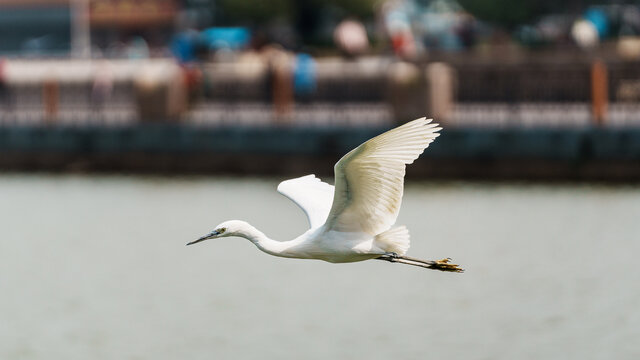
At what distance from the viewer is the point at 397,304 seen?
23797 millimetres

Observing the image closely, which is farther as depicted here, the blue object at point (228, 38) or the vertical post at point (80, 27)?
the vertical post at point (80, 27)

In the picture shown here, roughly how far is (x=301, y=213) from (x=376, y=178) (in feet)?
58.7

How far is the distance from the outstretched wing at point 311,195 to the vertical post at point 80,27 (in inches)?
2643

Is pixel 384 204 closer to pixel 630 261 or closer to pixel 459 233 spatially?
pixel 630 261

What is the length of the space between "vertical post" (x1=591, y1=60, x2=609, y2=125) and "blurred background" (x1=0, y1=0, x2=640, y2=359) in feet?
0.19

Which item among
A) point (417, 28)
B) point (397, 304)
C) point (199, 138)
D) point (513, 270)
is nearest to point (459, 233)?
point (513, 270)

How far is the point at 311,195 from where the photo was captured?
1683 centimetres

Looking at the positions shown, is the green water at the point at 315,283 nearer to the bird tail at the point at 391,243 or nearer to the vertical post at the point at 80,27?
the bird tail at the point at 391,243

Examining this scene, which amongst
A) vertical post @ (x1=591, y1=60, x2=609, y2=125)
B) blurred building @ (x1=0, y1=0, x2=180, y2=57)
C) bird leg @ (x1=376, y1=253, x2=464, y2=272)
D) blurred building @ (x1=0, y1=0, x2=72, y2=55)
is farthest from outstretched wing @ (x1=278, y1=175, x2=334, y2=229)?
blurred building @ (x1=0, y1=0, x2=72, y2=55)

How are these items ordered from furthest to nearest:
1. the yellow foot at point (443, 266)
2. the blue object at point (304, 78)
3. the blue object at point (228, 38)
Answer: the blue object at point (228, 38), the blue object at point (304, 78), the yellow foot at point (443, 266)

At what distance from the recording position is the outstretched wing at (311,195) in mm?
16531

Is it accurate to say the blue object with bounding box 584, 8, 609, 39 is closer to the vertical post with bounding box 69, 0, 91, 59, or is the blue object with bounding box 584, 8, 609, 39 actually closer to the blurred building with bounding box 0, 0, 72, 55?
the vertical post with bounding box 69, 0, 91, 59

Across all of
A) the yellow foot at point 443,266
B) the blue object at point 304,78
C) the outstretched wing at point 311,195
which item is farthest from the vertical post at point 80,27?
the yellow foot at point 443,266

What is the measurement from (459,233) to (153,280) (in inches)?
245
